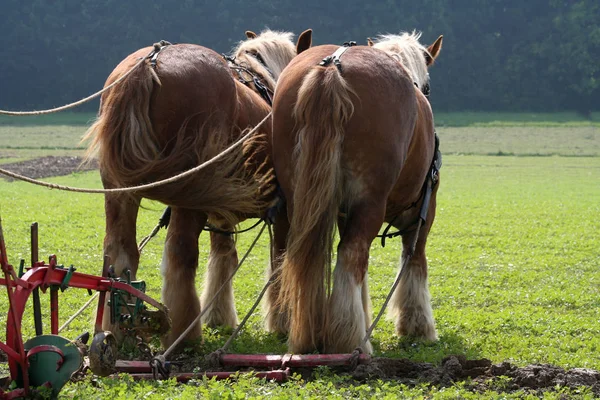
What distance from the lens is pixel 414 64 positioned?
789cm

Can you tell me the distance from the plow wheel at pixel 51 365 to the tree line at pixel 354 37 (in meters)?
58.6

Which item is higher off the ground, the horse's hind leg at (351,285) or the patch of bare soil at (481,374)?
the horse's hind leg at (351,285)

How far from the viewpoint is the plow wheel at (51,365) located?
4.95m

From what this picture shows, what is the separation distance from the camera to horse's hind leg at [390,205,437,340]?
25.5 ft

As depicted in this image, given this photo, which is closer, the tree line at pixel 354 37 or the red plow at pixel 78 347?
the red plow at pixel 78 347

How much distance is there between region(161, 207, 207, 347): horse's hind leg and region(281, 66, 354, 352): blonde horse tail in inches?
40.0

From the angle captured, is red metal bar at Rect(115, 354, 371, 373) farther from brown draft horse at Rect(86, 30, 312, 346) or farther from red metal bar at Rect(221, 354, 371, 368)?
brown draft horse at Rect(86, 30, 312, 346)

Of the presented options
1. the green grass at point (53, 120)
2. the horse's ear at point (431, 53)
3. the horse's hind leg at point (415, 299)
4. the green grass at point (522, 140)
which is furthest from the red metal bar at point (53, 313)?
the green grass at point (53, 120)

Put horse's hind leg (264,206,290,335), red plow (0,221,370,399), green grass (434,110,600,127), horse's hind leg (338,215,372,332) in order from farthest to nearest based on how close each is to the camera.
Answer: green grass (434,110,600,127) → horse's hind leg (264,206,290,335) → horse's hind leg (338,215,372,332) → red plow (0,221,370,399)

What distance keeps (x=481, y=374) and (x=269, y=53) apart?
14.0ft

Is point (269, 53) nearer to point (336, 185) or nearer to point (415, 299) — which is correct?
point (415, 299)

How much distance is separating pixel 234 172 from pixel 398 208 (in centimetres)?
142

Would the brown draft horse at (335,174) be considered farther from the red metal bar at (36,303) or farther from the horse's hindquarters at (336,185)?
the red metal bar at (36,303)

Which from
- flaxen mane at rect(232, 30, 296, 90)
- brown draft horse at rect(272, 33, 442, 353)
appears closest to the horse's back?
brown draft horse at rect(272, 33, 442, 353)
